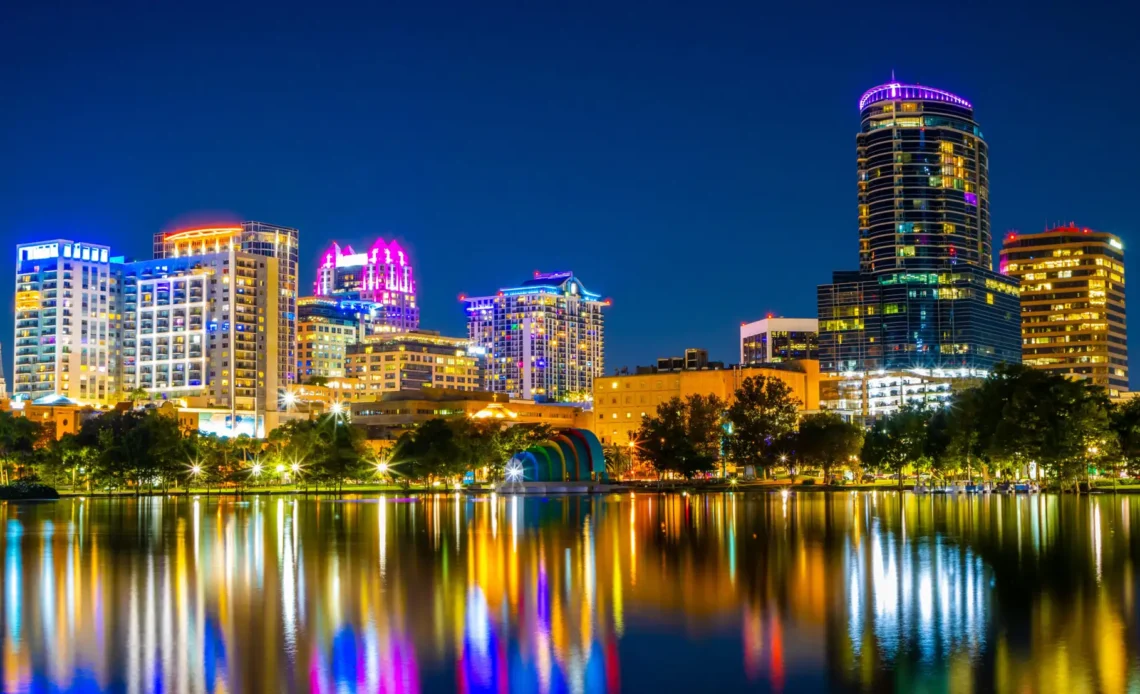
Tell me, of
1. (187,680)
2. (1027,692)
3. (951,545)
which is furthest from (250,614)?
(951,545)

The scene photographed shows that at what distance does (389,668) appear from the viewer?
25.7 m

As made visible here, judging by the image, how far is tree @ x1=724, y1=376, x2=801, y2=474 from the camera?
181125 millimetres

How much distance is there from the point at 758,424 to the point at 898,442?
25848 mm

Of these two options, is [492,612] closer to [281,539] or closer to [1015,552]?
[1015,552]

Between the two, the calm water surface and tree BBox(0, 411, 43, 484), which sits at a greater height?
tree BBox(0, 411, 43, 484)

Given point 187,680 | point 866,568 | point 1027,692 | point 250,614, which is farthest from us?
point 866,568

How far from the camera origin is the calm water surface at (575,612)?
82.0 ft

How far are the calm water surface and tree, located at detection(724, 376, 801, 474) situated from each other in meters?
116

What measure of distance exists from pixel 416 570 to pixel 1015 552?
24151 mm

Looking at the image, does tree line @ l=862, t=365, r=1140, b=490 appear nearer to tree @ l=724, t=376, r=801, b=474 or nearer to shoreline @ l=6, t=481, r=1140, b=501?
shoreline @ l=6, t=481, r=1140, b=501

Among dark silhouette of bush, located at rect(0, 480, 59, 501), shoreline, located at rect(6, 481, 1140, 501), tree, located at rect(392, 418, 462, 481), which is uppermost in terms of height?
tree, located at rect(392, 418, 462, 481)

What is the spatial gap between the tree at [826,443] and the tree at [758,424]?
393cm

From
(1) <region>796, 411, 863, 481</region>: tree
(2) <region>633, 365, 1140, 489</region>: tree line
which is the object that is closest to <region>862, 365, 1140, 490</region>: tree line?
(2) <region>633, 365, 1140, 489</region>: tree line

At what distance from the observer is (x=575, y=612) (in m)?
33.5
